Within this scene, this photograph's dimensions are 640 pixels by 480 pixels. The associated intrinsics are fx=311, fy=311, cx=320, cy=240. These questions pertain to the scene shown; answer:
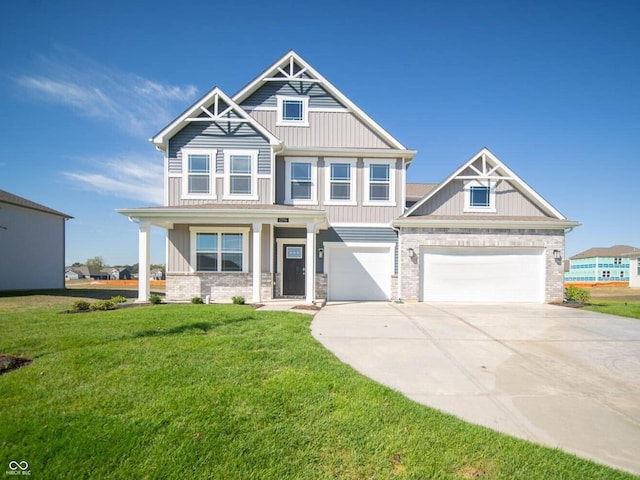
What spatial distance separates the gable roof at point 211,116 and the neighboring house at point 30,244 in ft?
34.2

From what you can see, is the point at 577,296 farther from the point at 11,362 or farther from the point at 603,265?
the point at 603,265

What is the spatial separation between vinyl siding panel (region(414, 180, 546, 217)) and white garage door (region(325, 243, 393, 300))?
9.55 feet

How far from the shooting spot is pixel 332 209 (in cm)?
1323

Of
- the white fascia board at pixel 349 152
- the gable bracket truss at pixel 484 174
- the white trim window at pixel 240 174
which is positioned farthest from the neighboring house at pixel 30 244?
the gable bracket truss at pixel 484 174

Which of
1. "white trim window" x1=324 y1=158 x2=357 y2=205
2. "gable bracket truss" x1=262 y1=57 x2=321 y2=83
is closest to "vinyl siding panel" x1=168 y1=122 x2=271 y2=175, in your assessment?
"white trim window" x1=324 y1=158 x2=357 y2=205

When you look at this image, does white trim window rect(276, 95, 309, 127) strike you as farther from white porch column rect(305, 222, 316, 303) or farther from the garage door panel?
the garage door panel

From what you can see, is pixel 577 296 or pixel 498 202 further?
pixel 498 202

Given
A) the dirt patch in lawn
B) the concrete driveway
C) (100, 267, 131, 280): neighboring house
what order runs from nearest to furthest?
the concrete driveway → the dirt patch in lawn → (100, 267, 131, 280): neighboring house

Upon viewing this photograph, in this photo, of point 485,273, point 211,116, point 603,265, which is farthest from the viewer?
point 603,265

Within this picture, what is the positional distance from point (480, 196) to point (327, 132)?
7.18m

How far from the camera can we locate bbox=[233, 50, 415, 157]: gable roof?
13.5 m

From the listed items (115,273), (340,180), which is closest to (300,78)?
(340,180)

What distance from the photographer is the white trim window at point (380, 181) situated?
13.3 metres

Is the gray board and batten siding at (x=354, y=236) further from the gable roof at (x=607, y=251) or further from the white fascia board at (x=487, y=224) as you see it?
the gable roof at (x=607, y=251)
